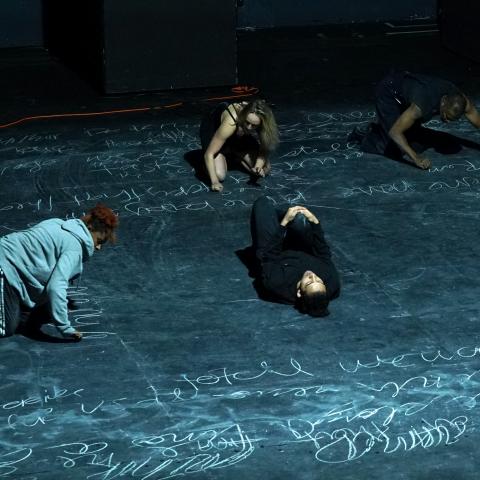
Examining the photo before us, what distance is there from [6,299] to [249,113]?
3616 millimetres

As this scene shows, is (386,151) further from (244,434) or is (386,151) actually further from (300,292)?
(244,434)

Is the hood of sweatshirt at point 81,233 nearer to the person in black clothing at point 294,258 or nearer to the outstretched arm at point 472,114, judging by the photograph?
the person in black clothing at point 294,258

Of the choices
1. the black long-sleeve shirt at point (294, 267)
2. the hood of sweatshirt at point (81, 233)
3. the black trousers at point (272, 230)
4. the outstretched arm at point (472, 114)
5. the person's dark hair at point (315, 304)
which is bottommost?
the person's dark hair at point (315, 304)

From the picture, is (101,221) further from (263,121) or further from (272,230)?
(263,121)

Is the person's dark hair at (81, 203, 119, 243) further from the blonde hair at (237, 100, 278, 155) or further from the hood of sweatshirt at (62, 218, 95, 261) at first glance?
the blonde hair at (237, 100, 278, 155)

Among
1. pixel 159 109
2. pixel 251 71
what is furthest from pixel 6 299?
pixel 251 71

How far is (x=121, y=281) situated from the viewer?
10625mm

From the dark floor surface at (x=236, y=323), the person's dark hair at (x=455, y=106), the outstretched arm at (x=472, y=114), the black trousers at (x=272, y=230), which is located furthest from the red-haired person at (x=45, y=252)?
the outstretched arm at (x=472, y=114)

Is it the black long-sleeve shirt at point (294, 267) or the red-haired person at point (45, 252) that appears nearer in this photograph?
the red-haired person at point (45, 252)

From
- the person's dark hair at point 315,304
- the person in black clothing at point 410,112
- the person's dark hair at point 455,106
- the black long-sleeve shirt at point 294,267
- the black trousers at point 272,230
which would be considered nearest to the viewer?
the person's dark hair at point 315,304

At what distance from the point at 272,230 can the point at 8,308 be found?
2.27 metres

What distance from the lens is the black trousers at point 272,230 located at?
10.4m

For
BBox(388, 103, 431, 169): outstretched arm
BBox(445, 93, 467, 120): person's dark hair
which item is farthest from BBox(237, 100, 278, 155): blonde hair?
BBox(445, 93, 467, 120): person's dark hair

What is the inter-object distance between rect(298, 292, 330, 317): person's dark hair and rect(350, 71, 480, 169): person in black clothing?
3.43 m
